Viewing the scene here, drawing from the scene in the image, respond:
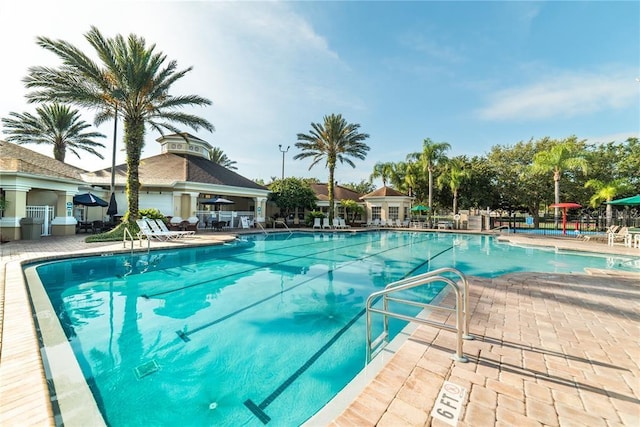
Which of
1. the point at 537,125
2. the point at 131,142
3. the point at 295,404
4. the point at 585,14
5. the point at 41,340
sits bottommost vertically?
the point at 295,404

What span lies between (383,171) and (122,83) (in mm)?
28771

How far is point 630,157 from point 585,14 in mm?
29058

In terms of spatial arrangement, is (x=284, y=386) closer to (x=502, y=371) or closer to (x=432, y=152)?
(x=502, y=371)

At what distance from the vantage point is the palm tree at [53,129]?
70.4ft

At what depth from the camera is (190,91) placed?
16219 millimetres

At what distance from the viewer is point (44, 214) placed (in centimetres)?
1523

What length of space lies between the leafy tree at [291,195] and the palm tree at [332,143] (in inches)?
87.7

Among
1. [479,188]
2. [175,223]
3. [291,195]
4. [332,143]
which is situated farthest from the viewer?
[479,188]

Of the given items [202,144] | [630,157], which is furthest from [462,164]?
[202,144]

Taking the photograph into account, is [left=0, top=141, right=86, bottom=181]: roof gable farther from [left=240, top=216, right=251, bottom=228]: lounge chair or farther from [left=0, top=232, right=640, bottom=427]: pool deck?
[left=0, top=232, right=640, bottom=427]: pool deck

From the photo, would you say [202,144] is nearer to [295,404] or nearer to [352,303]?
[352,303]

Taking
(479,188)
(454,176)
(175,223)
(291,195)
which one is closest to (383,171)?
(454,176)

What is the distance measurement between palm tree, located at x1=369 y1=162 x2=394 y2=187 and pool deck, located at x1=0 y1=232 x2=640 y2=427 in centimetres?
3070

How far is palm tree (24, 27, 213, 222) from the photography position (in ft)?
42.3
